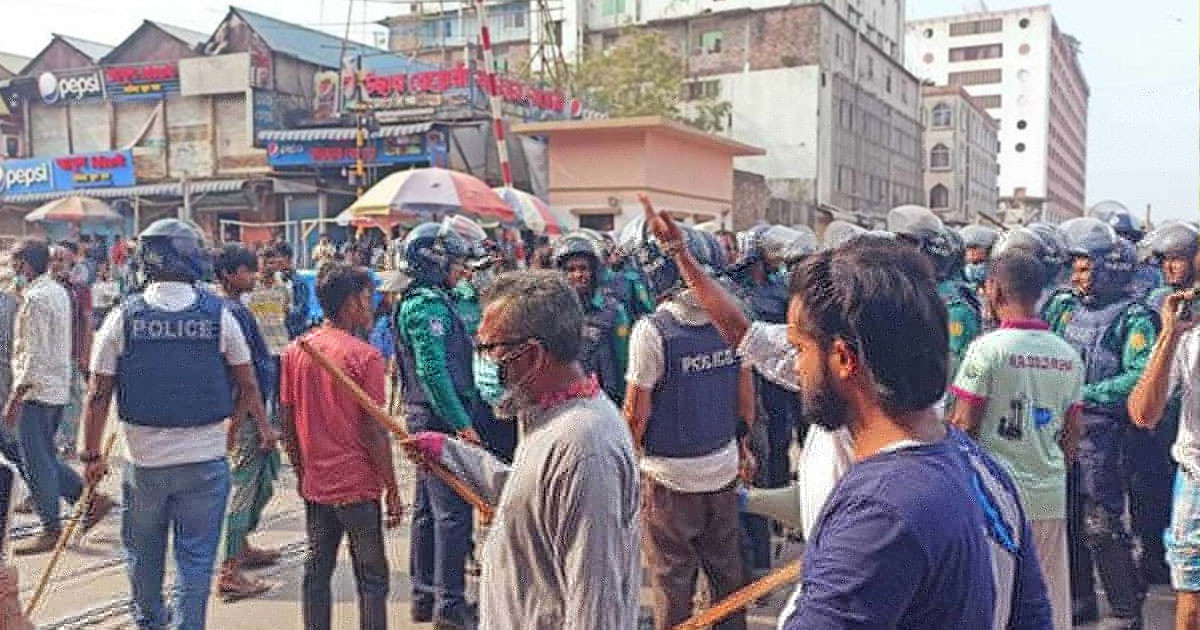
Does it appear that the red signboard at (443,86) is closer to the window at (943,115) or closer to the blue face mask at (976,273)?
the blue face mask at (976,273)

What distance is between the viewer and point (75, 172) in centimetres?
2469

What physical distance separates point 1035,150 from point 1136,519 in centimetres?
9461

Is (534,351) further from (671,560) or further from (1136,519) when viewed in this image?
(1136,519)

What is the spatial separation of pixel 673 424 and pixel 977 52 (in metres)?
99.3

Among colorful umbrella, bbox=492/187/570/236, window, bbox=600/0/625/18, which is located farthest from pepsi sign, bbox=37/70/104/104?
window, bbox=600/0/625/18

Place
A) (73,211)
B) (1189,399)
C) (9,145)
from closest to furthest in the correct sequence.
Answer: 1. (1189,399)
2. (73,211)
3. (9,145)

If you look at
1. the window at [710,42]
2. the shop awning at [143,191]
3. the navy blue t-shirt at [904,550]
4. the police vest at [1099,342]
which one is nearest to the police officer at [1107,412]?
the police vest at [1099,342]

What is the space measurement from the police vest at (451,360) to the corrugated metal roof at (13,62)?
31717mm

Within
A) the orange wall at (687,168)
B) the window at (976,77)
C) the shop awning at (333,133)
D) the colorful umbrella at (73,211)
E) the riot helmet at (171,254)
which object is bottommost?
the riot helmet at (171,254)

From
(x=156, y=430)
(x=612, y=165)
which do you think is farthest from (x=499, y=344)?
(x=612, y=165)

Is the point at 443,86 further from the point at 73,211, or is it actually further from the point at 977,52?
the point at 977,52

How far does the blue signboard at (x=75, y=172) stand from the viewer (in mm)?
24578

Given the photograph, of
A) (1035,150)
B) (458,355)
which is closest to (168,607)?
(458,355)

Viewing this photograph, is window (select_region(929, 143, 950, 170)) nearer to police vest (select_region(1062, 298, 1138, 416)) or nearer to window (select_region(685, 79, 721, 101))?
window (select_region(685, 79, 721, 101))
